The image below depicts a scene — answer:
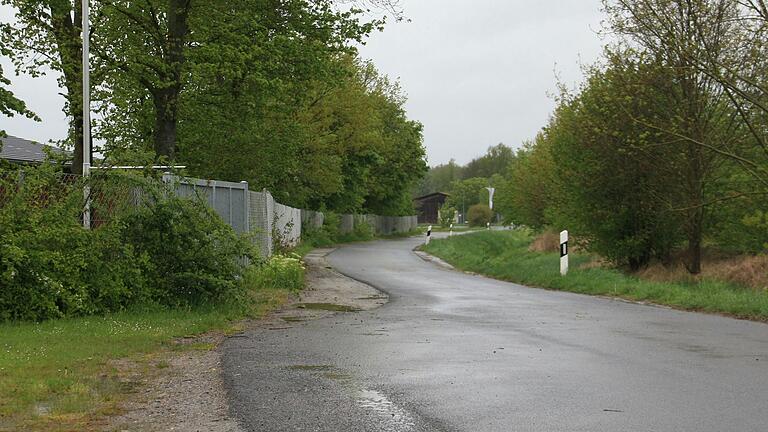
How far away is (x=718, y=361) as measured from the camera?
28.3 feet

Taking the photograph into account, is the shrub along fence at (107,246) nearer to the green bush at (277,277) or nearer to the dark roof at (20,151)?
the green bush at (277,277)

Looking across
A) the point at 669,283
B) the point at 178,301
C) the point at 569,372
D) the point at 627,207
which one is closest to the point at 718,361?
the point at 569,372

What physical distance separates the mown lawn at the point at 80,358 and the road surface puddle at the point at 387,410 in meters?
1.98

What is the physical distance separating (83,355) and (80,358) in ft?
0.63

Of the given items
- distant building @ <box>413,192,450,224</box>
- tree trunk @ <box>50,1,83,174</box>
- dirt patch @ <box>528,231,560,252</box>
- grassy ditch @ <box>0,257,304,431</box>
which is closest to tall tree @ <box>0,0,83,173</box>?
tree trunk @ <box>50,1,83,174</box>

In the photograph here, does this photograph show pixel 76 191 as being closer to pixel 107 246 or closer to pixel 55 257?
pixel 107 246

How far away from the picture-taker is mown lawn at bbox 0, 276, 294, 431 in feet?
20.3

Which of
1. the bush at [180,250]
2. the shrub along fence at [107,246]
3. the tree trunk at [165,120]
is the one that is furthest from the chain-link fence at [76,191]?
the tree trunk at [165,120]

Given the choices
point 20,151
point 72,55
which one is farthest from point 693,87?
point 20,151

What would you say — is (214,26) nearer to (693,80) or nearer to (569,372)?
(693,80)

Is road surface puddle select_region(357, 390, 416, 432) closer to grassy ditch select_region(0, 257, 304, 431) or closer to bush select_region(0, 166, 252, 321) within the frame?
grassy ditch select_region(0, 257, 304, 431)

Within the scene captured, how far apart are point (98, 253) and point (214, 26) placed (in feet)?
30.7

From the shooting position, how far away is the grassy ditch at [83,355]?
20.4ft

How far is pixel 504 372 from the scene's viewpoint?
26.4 feet
